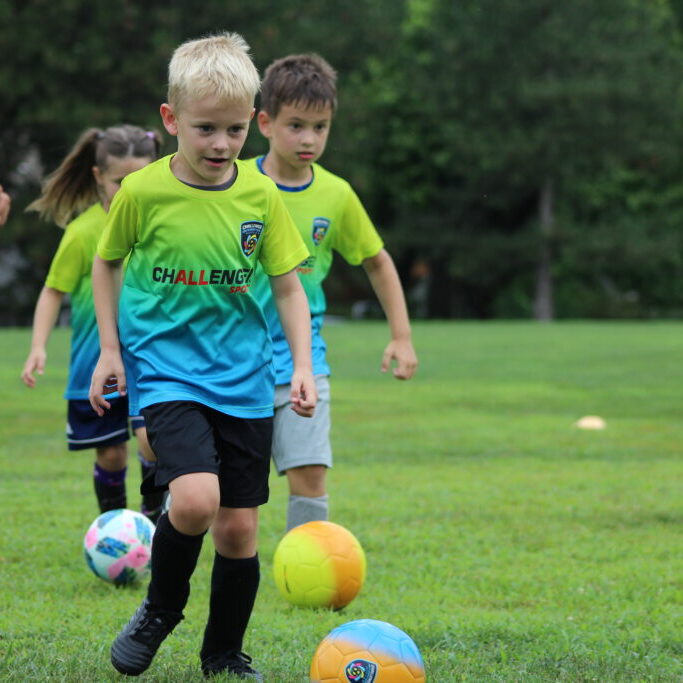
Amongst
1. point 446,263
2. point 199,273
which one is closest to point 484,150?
point 446,263

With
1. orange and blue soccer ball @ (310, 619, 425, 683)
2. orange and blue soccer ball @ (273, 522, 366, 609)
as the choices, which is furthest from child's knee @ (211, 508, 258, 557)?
orange and blue soccer ball @ (273, 522, 366, 609)

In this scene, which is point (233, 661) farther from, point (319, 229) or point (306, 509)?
point (319, 229)

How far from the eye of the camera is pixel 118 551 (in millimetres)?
5180

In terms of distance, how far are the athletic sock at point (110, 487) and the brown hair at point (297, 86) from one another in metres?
2.03

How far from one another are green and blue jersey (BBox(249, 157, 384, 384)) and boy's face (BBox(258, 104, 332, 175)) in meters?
0.14

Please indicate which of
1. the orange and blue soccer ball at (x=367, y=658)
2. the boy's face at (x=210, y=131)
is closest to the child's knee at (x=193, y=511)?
the orange and blue soccer ball at (x=367, y=658)

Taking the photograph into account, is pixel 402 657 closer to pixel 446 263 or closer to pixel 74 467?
pixel 74 467

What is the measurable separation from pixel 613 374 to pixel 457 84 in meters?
26.9

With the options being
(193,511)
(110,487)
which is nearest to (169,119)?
(193,511)

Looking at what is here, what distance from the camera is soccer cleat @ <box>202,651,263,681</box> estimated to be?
385cm

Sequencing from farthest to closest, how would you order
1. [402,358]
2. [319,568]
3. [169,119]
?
[402,358] < [319,568] < [169,119]

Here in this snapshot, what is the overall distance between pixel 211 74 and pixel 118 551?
2.37m

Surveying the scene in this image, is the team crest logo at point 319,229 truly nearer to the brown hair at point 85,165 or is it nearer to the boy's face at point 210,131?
the brown hair at point 85,165

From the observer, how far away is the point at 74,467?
884 centimetres
